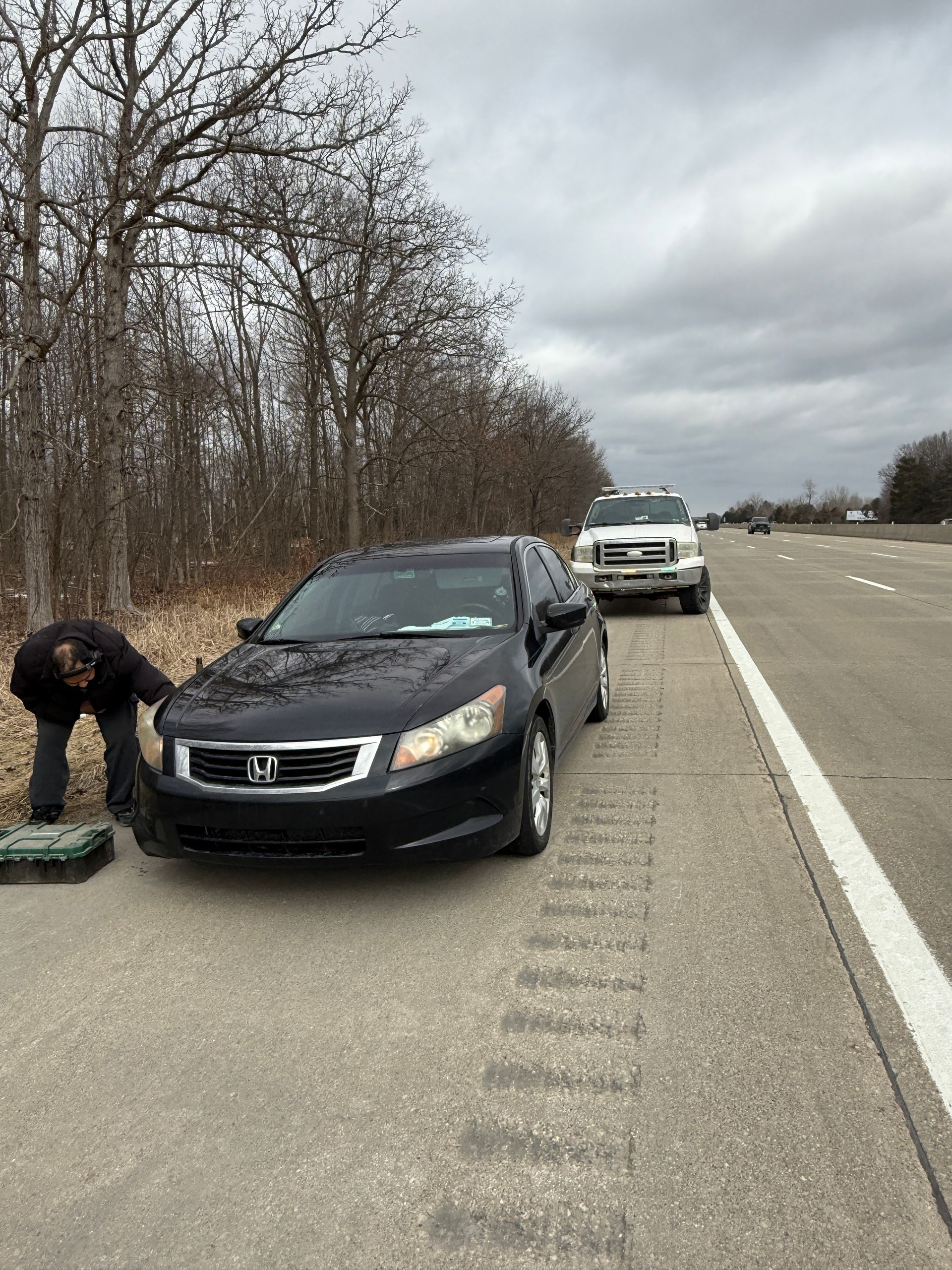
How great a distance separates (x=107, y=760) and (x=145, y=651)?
239 inches

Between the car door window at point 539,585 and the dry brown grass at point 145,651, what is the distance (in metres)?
2.92

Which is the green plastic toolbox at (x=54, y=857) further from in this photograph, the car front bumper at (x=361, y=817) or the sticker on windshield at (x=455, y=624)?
the sticker on windshield at (x=455, y=624)

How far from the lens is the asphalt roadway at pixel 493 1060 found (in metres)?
2.04

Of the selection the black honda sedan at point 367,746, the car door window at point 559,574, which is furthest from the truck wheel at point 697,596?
the black honda sedan at point 367,746

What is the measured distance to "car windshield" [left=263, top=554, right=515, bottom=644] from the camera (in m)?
5.08

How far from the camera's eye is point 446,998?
9.95 ft

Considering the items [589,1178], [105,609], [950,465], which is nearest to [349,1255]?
[589,1178]

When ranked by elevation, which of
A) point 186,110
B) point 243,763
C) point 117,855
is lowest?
point 117,855

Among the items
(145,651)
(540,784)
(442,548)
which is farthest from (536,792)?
(145,651)

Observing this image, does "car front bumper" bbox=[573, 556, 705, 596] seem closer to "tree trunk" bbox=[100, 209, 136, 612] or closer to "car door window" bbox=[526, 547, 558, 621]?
"tree trunk" bbox=[100, 209, 136, 612]

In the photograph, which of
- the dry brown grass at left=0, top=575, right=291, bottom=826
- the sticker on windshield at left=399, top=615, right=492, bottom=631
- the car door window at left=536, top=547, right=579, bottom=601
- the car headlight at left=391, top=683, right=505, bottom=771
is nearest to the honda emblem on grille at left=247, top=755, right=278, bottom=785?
the car headlight at left=391, top=683, right=505, bottom=771

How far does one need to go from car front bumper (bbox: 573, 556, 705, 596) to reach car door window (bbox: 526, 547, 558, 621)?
7558 mm

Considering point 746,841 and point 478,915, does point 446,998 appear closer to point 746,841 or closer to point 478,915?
point 478,915

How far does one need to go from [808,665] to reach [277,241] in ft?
57.1
